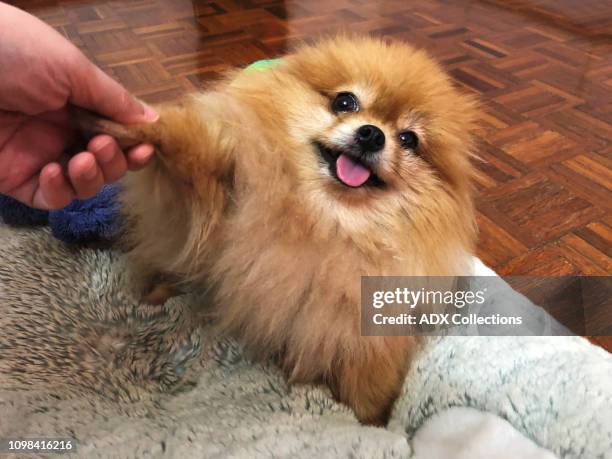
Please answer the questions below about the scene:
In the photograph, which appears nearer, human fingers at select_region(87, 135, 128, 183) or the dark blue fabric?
human fingers at select_region(87, 135, 128, 183)

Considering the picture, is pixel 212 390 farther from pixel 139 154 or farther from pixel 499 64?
pixel 499 64

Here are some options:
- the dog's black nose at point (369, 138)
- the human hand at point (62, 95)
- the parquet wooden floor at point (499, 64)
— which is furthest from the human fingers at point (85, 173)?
the parquet wooden floor at point (499, 64)

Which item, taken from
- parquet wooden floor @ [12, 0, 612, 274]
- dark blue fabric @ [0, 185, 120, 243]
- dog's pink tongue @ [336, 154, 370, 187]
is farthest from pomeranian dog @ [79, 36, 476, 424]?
parquet wooden floor @ [12, 0, 612, 274]

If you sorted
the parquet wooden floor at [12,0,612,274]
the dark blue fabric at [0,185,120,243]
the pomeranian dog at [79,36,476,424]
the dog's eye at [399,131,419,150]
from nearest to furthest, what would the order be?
the pomeranian dog at [79,36,476,424] → the dog's eye at [399,131,419,150] → the dark blue fabric at [0,185,120,243] → the parquet wooden floor at [12,0,612,274]

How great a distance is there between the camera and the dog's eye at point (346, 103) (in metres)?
0.89

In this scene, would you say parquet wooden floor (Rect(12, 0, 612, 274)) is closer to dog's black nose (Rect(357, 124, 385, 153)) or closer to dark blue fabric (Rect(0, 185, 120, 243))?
dog's black nose (Rect(357, 124, 385, 153))

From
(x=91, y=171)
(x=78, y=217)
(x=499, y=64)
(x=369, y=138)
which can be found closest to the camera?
(x=91, y=171)

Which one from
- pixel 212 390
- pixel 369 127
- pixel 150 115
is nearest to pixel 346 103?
pixel 369 127

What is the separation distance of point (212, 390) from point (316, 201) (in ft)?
1.13

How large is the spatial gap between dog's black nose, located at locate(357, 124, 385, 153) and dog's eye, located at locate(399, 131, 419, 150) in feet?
0.25

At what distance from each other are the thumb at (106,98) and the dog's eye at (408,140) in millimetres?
404

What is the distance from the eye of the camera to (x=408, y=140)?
908 mm

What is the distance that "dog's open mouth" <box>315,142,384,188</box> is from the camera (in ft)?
2.76

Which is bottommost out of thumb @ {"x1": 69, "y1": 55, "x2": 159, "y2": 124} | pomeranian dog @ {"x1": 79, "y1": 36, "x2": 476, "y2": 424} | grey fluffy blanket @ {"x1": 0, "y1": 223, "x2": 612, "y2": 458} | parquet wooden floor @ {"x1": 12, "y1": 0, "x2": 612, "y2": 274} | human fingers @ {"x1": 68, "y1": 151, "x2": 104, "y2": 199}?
parquet wooden floor @ {"x1": 12, "y1": 0, "x2": 612, "y2": 274}
